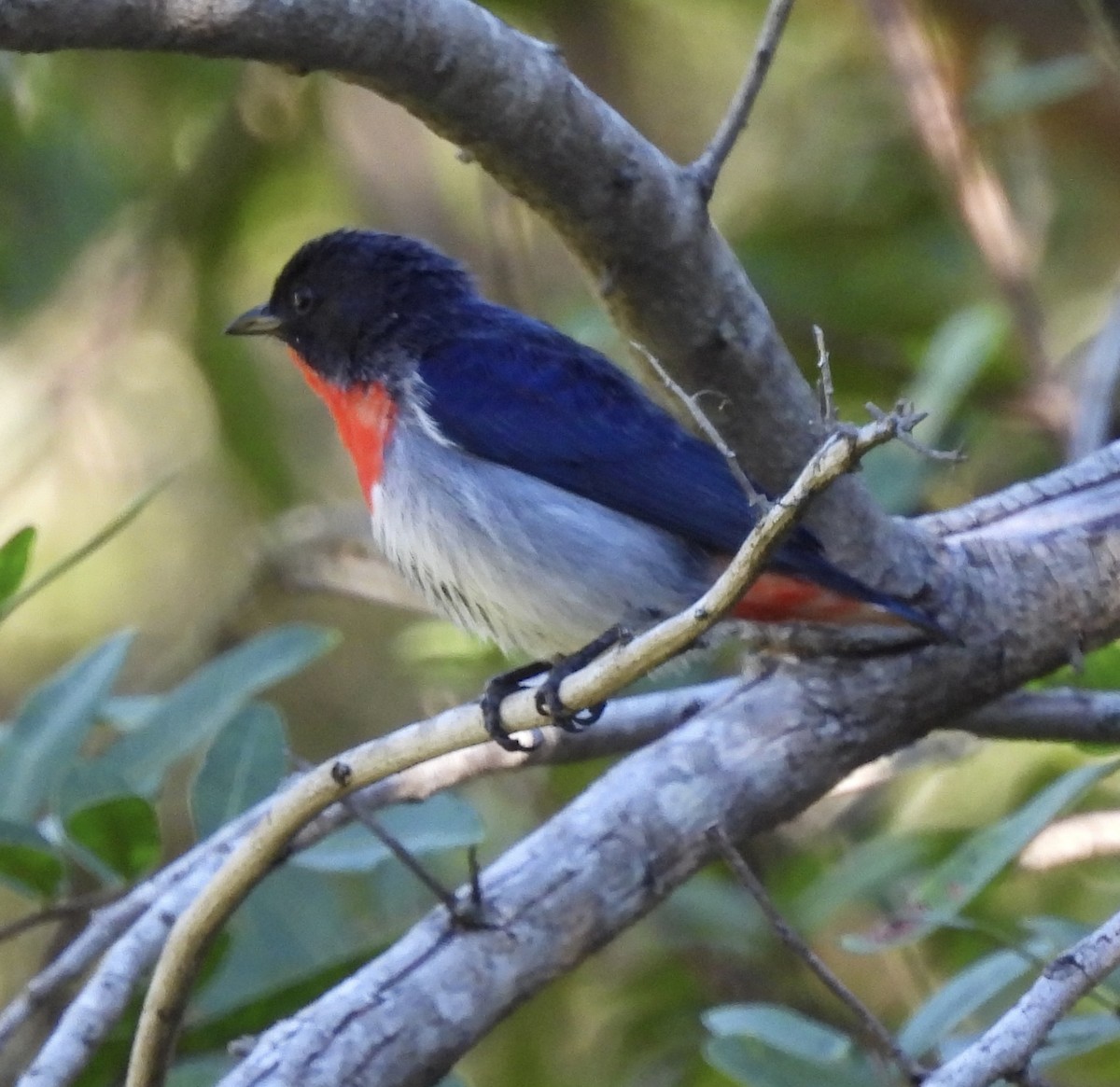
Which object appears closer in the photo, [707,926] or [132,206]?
[707,926]

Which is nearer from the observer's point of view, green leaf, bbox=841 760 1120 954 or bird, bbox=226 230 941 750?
green leaf, bbox=841 760 1120 954

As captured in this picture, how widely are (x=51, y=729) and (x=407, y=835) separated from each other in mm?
856

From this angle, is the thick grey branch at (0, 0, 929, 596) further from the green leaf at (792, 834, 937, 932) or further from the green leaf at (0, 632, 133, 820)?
the green leaf at (0, 632, 133, 820)

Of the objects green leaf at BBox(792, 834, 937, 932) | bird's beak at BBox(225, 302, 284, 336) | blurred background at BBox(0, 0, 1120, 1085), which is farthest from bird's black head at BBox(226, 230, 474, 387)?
green leaf at BBox(792, 834, 937, 932)

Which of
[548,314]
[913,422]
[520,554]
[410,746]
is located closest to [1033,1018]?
[913,422]

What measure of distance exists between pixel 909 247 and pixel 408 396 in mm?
2881

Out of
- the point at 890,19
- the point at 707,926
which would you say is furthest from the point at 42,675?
the point at 890,19

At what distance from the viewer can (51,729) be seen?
12.2 ft

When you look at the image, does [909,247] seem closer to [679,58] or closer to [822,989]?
[679,58]

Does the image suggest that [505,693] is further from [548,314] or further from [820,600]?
[548,314]

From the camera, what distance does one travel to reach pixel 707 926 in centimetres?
463

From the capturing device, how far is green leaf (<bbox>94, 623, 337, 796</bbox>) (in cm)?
377

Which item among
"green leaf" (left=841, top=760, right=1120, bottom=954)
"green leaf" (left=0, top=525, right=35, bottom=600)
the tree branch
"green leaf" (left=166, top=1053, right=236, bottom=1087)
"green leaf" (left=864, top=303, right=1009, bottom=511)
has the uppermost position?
"green leaf" (left=864, top=303, right=1009, bottom=511)

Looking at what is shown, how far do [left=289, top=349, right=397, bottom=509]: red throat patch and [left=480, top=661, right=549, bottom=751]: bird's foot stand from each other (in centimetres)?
50
